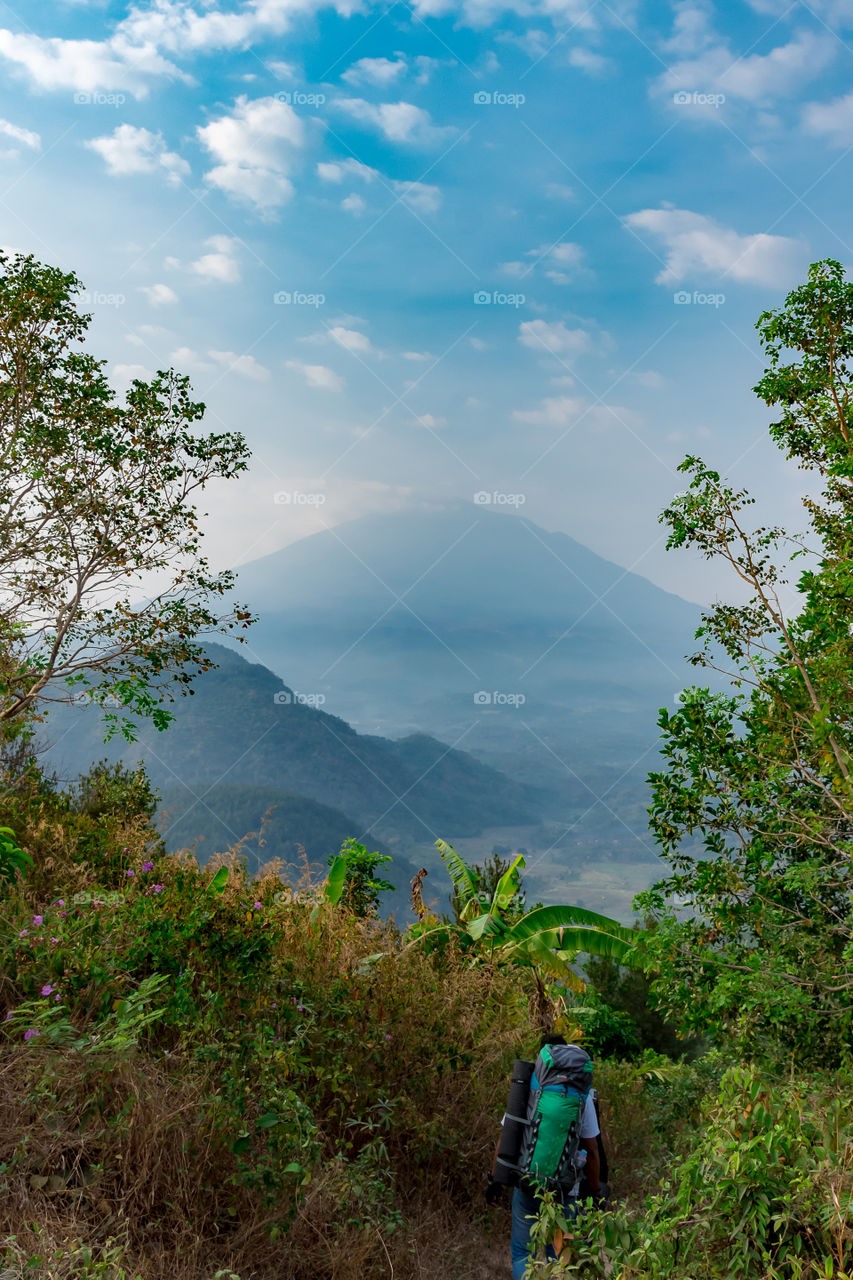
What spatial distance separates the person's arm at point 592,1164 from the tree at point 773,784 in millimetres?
1934

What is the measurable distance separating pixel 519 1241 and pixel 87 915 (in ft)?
12.8

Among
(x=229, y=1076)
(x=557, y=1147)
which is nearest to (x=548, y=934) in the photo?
(x=557, y=1147)

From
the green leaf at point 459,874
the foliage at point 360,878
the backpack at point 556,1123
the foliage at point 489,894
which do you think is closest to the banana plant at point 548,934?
the foliage at point 489,894

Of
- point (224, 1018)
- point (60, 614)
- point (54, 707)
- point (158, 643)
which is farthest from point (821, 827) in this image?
point (54, 707)

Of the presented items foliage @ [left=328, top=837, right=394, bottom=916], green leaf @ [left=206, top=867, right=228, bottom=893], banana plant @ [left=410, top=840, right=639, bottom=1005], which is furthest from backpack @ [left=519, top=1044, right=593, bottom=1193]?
foliage @ [left=328, top=837, right=394, bottom=916]

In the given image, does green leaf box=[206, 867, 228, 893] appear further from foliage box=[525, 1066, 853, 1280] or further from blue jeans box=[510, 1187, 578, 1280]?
foliage box=[525, 1066, 853, 1280]

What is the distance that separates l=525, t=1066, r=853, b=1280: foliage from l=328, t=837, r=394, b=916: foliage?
23.6 ft

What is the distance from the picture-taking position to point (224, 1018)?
5555mm

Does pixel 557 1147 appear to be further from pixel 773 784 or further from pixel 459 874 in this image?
pixel 459 874

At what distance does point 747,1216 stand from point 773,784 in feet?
14.0

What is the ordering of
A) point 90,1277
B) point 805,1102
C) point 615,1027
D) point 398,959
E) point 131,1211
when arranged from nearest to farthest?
point 90,1277, point 131,1211, point 805,1102, point 398,959, point 615,1027

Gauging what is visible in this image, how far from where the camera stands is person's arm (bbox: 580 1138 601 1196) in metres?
4.71

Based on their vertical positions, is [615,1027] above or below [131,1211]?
below

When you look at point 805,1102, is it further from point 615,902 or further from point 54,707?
point 615,902
